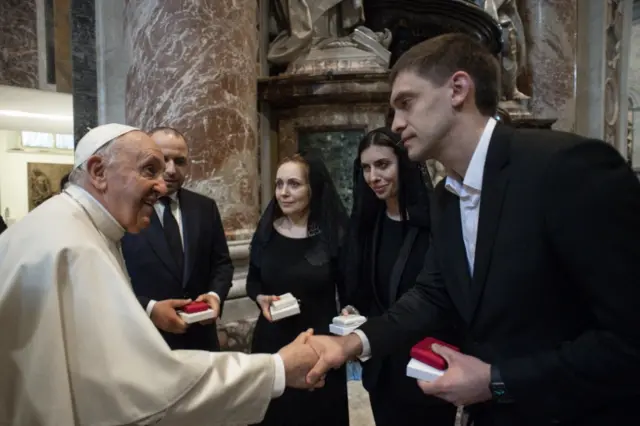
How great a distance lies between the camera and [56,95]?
8.74 m

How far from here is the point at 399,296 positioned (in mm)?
2484

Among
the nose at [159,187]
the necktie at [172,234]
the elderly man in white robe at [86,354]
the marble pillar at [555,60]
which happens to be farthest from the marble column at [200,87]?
the marble pillar at [555,60]

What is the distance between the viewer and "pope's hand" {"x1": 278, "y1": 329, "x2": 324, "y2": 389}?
187cm

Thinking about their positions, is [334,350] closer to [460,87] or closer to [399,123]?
[399,123]

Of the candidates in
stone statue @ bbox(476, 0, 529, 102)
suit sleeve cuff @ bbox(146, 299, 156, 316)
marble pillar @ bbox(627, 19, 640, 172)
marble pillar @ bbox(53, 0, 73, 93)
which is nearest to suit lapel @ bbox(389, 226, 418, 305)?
suit sleeve cuff @ bbox(146, 299, 156, 316)

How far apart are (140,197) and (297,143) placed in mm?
3792

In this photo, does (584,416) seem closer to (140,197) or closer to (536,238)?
(536,238)

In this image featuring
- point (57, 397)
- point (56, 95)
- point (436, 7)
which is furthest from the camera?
point (56, 95)

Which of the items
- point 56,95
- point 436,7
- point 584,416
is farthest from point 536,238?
point 56,95

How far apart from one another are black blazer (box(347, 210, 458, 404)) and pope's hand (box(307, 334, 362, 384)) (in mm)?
332

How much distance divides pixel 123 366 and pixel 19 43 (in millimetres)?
8237

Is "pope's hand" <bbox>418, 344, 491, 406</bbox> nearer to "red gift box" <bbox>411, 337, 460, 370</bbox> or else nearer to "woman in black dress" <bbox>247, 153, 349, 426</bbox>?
"red gift box" <bbox>411, 337, 460, 370</bbox>

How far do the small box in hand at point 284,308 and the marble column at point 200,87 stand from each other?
5.46 ft

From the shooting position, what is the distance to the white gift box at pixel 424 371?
153 centimetres
